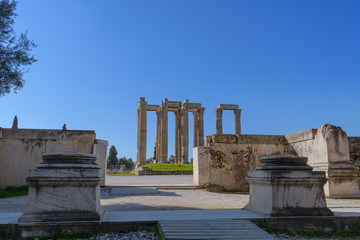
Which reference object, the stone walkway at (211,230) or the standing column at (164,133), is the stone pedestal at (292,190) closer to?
the stone walkway at (211,230)

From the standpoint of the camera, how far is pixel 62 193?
4.18m

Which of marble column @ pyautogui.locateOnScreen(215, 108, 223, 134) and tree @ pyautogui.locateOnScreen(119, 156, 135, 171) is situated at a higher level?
marble column @ pyautogui.locateOnScreen(215, 108, 223, 134)

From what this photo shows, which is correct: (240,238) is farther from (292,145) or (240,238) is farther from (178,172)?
(178,172)

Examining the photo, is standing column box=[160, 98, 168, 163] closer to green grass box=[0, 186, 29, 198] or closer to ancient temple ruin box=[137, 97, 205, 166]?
ancient temple ruin box=[137, 97, 205, 166]

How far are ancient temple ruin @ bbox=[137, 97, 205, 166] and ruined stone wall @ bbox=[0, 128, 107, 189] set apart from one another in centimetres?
2239

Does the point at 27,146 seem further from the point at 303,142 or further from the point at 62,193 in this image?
the point at 303,142

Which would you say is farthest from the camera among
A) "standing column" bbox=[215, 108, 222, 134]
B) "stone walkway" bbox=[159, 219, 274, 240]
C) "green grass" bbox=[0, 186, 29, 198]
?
"standing column" bbox=[215, 108, 222, 134]

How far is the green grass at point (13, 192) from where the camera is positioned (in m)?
9.01

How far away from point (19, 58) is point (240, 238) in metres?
9.70

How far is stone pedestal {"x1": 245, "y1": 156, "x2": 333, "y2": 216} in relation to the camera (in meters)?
4.65

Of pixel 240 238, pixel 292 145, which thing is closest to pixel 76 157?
pixel 240 238

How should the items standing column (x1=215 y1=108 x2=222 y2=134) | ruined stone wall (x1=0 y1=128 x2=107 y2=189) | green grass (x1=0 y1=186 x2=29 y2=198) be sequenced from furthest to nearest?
standing column (x1=215 y1=108 x2=222 y2=134), ruined stone wall (x1=0 y1=128 x2=107 y2=189), green grass (x1=0 y1=186 x2=29 y2=198)

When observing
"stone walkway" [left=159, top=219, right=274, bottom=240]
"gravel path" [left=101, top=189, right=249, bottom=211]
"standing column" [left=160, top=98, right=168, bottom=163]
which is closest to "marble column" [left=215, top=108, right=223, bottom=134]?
"standing column" [left=160, top=98, right=168, bottom=163]

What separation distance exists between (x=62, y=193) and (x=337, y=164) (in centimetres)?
811
